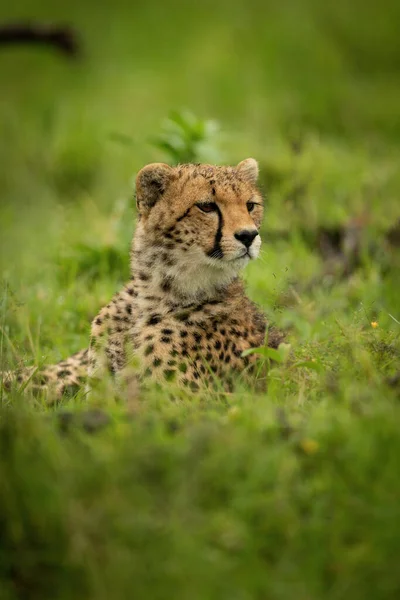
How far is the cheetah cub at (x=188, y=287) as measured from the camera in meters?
3.41

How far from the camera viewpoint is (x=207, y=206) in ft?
11.4

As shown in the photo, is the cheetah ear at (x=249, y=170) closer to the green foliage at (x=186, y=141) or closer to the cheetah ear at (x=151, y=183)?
the cheetah ear at (x=151, y=183)

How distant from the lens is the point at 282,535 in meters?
2.38

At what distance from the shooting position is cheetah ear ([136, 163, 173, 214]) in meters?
3.60

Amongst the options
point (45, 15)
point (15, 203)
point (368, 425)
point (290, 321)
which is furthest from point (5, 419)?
point (45, 15)

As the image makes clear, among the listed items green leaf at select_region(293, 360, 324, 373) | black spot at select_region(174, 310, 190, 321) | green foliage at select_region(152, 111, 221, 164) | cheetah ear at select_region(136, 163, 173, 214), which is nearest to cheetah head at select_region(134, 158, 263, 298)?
cheetah ear at select_region(136, 163, 173, 214)

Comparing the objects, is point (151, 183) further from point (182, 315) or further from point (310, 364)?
point (310, 364)

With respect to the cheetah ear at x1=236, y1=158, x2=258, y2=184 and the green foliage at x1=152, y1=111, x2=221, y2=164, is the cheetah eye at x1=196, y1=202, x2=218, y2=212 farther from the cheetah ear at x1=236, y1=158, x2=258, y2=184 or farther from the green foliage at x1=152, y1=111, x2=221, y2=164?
the green foliage at x1=152, y1=111, x2=221, y2=164

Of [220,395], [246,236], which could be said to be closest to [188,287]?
[246,236]

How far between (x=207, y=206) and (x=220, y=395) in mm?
709

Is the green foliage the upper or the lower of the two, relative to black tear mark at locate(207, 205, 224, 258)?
upper

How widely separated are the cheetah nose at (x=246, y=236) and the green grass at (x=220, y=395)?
254mm

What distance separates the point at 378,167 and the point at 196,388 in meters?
4.50

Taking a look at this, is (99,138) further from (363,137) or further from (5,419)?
(5,419)
